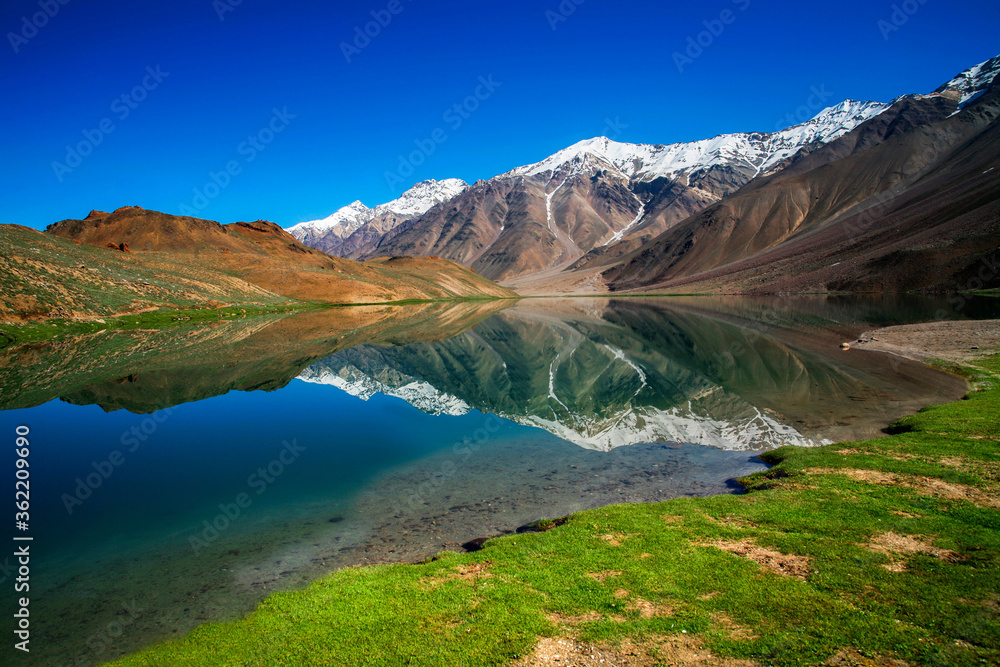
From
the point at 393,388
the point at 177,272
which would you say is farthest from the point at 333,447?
the point at 177,272

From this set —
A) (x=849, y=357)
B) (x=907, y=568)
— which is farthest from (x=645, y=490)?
(x=849, y=357)

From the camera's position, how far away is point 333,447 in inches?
792

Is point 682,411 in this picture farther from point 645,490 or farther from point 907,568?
point 907,568

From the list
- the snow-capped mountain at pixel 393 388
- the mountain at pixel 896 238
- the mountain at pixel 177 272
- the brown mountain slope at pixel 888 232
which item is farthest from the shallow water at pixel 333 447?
the brown mountain slope at pixel 888 232

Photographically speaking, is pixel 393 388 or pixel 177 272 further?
pixel 177 272

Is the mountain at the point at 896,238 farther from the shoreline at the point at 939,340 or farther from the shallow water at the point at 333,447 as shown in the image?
the shallow water at the point at 333,447

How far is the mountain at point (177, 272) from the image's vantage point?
201ft

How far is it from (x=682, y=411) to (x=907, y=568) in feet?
55.9

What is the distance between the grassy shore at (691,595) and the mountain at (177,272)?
67.3 metres

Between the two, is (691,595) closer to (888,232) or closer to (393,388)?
(393,388)

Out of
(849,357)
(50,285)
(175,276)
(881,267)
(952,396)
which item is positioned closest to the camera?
(952,396)

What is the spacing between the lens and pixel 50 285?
60375mm

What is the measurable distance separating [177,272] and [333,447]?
8966cm

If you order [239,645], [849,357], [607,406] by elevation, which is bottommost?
[849,357]
